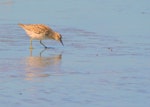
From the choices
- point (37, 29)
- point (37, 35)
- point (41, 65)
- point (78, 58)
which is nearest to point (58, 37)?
point (37, 35)

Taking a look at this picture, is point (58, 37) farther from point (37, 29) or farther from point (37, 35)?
point (37, 29)

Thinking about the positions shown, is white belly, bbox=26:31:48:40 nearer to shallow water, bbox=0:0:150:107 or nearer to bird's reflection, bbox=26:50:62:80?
shallow water, bbox=0:0:150:107

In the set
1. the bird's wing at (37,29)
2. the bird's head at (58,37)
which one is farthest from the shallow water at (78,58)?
the bird's wing at (37,29)

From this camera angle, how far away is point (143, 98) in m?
9.62

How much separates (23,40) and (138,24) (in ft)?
11.5

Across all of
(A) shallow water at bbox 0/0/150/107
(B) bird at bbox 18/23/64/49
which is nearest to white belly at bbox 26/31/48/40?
(B) bird at bbox 18/23/64/49

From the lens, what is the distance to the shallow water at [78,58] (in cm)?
973

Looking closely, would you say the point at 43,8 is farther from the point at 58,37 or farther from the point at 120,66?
the point at 120,66

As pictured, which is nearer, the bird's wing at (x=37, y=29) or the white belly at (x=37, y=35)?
the white belly at (x=37, y=35)

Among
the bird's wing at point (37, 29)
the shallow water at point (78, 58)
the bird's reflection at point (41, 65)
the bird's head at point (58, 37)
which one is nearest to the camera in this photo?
the shallow water at point (78, 58)

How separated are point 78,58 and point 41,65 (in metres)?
0.92

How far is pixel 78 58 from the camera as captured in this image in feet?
42.5

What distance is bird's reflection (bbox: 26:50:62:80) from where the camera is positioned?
37.5 feet

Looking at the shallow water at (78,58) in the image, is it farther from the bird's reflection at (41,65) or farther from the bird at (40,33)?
the bird at (40,33)
